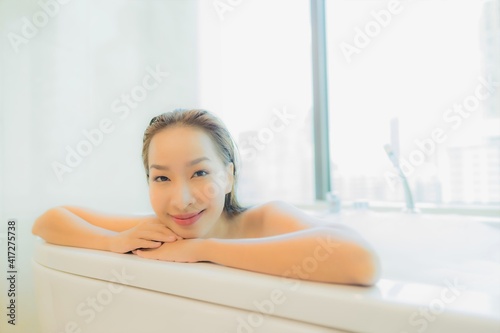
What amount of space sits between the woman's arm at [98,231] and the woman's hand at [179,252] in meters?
0.02

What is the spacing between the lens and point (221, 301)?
50 cm

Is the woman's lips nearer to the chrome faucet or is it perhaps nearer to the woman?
the woman

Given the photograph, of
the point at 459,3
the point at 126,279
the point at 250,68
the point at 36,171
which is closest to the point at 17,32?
the point at 36,171

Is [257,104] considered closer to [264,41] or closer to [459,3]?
[264,41]

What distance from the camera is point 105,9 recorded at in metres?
1.49

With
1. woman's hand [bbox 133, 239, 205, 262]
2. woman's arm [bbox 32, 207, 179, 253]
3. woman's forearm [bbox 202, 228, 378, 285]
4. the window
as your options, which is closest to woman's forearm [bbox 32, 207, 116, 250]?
woman's arm [bbox 32, 207, 179, 253]

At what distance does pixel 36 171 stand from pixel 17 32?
428mm

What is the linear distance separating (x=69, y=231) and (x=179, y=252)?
31 cm

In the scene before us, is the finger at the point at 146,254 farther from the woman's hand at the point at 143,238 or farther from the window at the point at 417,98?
the window at the point at 417,98

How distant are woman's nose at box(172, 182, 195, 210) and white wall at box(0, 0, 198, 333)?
69 centimetres

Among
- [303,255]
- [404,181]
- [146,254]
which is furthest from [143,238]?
[404,181]

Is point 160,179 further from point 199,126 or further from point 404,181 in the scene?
point 404,181

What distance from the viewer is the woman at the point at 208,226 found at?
0.47 m

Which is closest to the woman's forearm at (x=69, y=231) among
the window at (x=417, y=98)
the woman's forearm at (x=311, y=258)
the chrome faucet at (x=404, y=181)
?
the woman's forearm at (x=311, y=258)
